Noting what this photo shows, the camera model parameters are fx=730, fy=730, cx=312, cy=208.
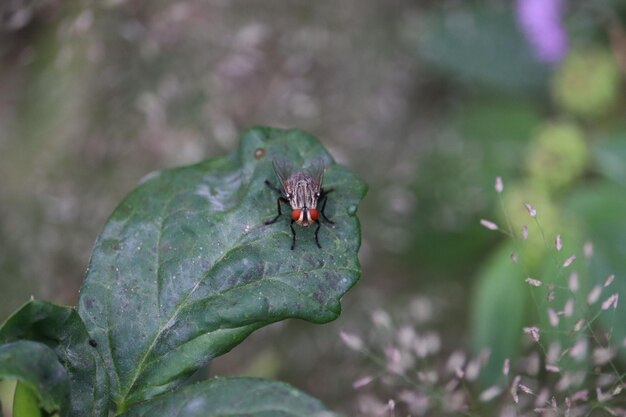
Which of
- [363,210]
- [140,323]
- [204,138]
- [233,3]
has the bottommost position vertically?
[363,210]

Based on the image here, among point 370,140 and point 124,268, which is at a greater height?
point 124,268

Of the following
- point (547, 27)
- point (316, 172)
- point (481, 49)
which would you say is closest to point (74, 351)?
point (316, 172)

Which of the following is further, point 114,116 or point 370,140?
point 370,140

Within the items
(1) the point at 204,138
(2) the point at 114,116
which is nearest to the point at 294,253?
(1) the point at 204,138

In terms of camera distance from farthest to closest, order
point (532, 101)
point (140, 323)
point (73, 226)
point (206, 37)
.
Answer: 1. point (532, 101)
2. point (206, 37)
3. point (73, 226)
4. point (140, 323)

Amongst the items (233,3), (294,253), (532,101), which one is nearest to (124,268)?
(294,253)

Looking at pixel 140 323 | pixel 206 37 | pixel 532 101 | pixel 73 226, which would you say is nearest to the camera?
pixel 140 323

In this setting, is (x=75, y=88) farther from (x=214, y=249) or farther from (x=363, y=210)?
(x=214, y=249)
